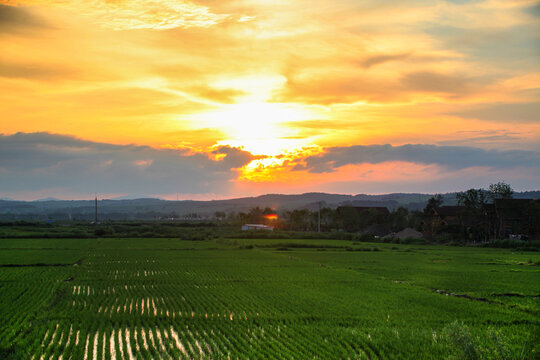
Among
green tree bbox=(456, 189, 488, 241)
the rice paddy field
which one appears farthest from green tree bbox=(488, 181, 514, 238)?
the rice paddy field

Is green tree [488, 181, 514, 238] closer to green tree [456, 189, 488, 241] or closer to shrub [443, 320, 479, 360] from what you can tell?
green tree [456, 189, 488, 241]

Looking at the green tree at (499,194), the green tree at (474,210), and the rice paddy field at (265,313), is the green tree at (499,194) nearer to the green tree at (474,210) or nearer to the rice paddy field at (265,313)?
the green tree at (474,210)

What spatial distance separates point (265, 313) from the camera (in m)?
18.6

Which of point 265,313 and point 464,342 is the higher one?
point 464,342

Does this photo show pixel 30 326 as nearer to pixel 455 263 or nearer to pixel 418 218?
pixel 455 263

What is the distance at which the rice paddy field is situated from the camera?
1392 cm

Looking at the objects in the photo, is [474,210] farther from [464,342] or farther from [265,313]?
[464,342]

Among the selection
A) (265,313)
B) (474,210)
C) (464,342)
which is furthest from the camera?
(474,210)

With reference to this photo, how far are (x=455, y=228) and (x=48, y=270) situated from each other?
199 ft

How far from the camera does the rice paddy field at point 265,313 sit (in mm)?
13922

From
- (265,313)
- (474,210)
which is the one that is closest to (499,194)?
(474,210)

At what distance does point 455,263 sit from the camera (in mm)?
41062

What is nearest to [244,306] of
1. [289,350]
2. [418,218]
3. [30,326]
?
[289,350]

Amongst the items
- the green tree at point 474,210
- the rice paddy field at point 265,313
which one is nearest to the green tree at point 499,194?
the green tree at point 474,210
